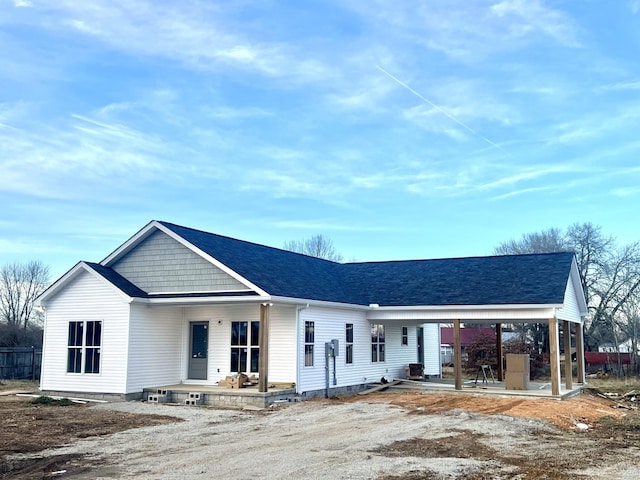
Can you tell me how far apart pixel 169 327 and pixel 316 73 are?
9.80m

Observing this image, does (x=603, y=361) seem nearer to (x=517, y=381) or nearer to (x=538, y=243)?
(x=538, y=243)

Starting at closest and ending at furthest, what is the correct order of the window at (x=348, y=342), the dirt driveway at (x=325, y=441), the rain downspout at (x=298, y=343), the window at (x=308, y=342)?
the dirt driveway at (x=325, y=441)
the rain downspout at (x=298, y=343)
the window at (x=308, y=342)
the window at (x=348, y=342)

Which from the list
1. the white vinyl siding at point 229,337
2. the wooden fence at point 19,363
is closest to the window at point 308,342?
the white vinyl siding at point 229,337

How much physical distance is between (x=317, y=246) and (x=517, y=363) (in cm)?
4224

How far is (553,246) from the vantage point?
4759cm

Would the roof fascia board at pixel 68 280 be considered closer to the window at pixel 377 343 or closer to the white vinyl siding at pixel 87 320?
the white vinyl siding at pixel 87 320

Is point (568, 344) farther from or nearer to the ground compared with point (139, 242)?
nearer to the ground

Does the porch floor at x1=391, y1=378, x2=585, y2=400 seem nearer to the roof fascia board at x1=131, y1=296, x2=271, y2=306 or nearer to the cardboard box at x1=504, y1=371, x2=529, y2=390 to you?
the cardboard box at x1=504, y1=371, x2=529, y2=390

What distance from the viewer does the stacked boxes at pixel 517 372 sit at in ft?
70.3

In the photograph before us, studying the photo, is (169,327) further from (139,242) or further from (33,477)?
(33,477)

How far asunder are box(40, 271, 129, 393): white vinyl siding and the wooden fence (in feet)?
29.2

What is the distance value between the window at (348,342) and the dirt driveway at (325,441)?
11.4 feet

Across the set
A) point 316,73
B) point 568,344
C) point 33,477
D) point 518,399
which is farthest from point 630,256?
point 33,477

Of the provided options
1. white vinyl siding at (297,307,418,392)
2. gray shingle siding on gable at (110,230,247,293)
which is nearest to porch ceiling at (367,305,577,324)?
white vinyl siding at (297,307,418,392)
